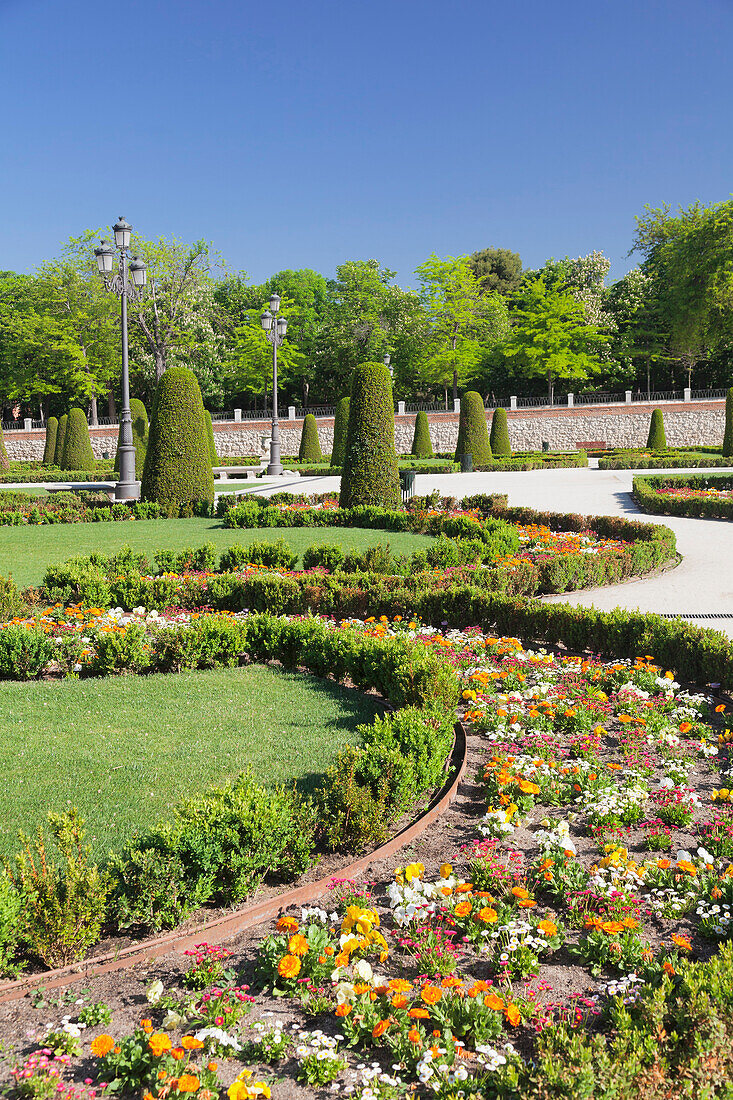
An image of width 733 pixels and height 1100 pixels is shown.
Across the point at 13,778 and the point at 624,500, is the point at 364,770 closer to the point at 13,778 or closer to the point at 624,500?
the point at 13,778

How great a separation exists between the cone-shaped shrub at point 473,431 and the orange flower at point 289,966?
27.3 metres

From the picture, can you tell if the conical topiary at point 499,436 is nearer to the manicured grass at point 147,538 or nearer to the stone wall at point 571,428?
the stone wall at point 571,428

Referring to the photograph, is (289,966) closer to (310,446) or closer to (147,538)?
(147,538)

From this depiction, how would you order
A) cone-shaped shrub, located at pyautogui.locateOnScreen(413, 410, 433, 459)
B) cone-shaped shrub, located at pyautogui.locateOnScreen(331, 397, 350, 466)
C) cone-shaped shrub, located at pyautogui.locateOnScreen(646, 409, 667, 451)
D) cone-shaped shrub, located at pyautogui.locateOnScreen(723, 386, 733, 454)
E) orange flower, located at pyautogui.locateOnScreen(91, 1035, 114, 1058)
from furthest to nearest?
1. cone-shaped shrub, located at pyautogui.locateOnScreen(646, 409, 667, 451)
2. cone-shaped shrub, located at pyautogui.locateOnScreen(413, 410, 433, 459)
3. cone-shaped shrub, located at pyautogui.locateOnScreen(331, 397, 350, 466)
4. cone-shaped shrub, located at pyautogui.locateOnScreen(723, 386, 733, 454)
5. orange flower, located at pyautogui.locateOnScreen(91, 1035, 114, 1058)

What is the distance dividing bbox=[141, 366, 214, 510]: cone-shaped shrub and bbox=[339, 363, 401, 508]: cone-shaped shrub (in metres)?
3.55

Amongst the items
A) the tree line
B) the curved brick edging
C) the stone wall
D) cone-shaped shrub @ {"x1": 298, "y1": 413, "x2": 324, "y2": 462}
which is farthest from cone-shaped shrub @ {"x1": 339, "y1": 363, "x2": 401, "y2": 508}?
the tree line

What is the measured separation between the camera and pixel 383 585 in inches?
303

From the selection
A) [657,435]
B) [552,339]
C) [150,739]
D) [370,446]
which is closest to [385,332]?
[552,339]

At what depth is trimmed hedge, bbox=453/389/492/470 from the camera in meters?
29.2

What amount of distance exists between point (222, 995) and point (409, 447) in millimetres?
41807

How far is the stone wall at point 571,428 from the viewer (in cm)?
4178

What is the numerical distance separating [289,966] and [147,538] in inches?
439

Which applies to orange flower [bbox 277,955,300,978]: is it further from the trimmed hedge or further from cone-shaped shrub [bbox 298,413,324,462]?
cone-shaped shrub [bbox 298,413,324,462]

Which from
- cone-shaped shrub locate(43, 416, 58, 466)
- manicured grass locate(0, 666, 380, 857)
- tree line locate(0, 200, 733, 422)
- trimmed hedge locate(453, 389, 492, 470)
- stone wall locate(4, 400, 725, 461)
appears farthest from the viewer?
tree line locate(0, 200, 733, 422)
